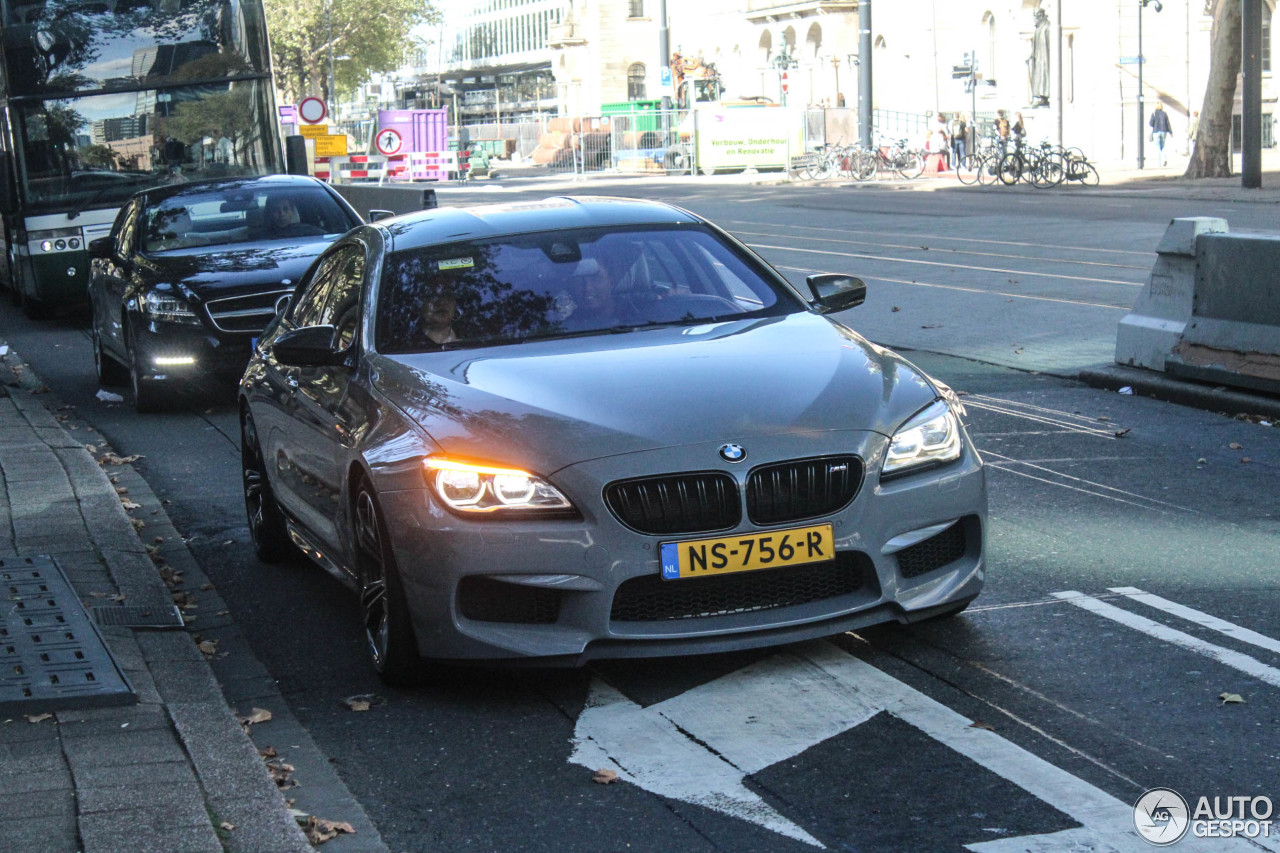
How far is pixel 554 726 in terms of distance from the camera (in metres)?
4.81

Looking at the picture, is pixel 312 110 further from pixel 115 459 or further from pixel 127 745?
pixel 127 745

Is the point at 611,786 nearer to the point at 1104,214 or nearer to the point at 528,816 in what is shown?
the point at 528,816

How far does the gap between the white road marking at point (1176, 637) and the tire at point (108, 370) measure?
8.64 m

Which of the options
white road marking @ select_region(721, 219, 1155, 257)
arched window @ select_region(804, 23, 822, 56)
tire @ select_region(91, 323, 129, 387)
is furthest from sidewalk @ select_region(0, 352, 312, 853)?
arched window @ select_region(804, 23, 822, 56)

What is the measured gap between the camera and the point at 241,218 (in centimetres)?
1280

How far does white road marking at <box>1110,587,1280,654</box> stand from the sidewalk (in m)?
2.96

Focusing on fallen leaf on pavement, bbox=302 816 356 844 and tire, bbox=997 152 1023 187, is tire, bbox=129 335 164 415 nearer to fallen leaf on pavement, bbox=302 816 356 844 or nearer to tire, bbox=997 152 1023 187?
fallen leaf on pavement, bbox=302 816 356 844

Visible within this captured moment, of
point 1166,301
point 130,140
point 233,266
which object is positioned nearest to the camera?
point 1166,301

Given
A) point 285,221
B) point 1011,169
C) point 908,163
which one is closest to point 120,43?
point 285,221

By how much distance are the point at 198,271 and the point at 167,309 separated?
380 mm

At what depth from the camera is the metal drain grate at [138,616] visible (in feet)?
19.2

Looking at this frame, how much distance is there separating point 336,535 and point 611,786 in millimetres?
1851

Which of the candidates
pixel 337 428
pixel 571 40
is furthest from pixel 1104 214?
pixel 571 40

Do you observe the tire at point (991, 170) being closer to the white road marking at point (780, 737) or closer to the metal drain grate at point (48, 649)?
the metal drain grate at point (48, 649)
